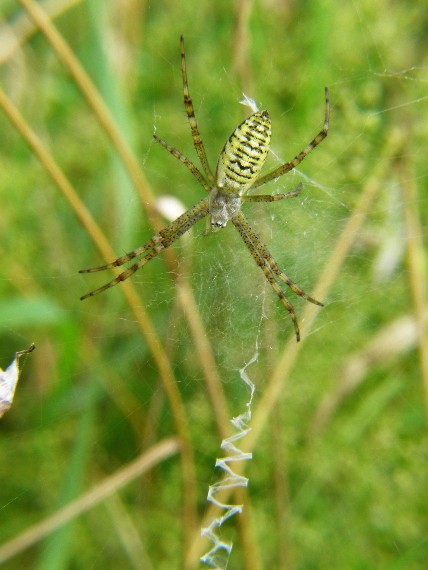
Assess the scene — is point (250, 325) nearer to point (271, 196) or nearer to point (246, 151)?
point (271, 196)

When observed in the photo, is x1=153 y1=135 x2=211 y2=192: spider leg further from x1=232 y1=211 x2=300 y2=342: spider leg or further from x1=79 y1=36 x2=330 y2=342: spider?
x1=232 y1=211 x2=300 y2=342: spider leg

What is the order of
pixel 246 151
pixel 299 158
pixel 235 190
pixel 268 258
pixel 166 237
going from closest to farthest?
pixel 246 151
pixel 299 158
pixel 235 190
pixel 166 237
pixel 268 258

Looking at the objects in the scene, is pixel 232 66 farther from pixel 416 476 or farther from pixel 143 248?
pixel 416 476

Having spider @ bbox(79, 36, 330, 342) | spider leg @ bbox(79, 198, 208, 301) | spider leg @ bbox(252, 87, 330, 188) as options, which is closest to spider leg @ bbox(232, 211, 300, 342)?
spider @ bbox(79, 36, 330, 342)

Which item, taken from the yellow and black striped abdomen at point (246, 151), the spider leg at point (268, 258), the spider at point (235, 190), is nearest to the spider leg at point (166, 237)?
the spider at point (235, 190)

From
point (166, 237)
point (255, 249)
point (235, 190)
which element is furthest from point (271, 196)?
point (166, 237)

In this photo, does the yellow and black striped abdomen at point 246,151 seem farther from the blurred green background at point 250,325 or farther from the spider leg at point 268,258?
the spider leg at point 268,258

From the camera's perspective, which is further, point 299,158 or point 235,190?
point 235,190
